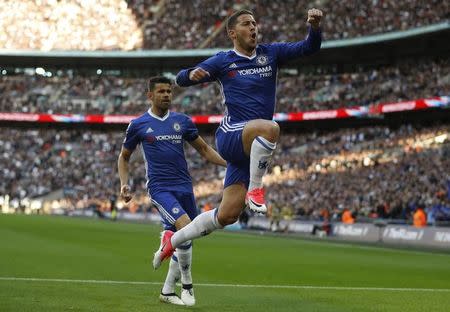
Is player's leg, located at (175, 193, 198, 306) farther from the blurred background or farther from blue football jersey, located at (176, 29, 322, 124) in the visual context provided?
the blurred background

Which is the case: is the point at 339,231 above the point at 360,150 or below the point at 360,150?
below

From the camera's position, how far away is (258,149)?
27.7 feet

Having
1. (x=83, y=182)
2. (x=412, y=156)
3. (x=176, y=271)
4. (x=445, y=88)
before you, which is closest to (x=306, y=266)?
(x=176, y=271)

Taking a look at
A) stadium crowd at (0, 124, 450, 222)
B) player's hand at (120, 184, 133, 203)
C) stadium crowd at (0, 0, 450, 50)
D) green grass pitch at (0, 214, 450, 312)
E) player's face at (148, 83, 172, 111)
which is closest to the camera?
green grass pitch at (0, 214, 450, 312)

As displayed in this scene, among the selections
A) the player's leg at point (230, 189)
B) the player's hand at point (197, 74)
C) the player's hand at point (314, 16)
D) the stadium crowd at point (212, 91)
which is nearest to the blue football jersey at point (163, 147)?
the player's leg at point (230, 189)

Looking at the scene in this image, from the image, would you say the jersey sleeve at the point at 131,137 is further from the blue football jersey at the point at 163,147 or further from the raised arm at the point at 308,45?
the raised arm at the point at 308,45

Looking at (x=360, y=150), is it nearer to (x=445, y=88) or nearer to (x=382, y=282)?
(x=445, y=88)

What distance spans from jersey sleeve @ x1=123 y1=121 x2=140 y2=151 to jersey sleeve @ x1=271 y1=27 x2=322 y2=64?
89.9 inches

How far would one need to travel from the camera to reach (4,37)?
70.4 metres

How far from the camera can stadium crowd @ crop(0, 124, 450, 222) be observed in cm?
4006

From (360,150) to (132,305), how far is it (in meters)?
42.6

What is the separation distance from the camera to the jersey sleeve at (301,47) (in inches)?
343

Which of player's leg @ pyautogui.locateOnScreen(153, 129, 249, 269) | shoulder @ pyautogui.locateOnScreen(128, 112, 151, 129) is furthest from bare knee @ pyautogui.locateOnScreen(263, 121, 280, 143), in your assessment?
shoulder @ pyautogui.locateOnScreen(128, 112, 151, 129)

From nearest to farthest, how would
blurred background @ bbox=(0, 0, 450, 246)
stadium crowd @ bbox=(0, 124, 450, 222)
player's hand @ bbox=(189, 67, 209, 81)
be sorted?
player's hand @ bbox=(189, 67, 209, 81) < stadium crowd @ bbox=(0, 124, 450, 222) < blurred background @ bbox=(0, 0, 450, 246)
